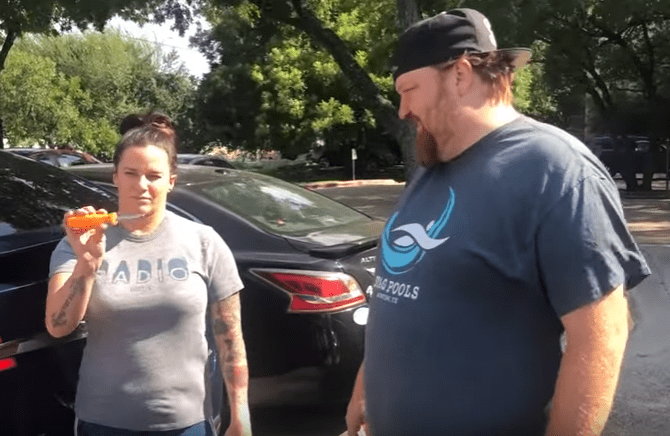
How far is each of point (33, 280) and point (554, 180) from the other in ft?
5.70

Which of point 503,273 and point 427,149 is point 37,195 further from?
point 503,273

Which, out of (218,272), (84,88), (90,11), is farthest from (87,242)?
(84,88)

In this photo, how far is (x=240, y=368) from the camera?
2.52 m

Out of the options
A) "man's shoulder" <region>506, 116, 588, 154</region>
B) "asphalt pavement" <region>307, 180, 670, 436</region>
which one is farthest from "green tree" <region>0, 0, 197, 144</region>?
"man's shoulder" <region>506, 116, 588, 154</region>

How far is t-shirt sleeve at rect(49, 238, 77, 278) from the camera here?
231 cm

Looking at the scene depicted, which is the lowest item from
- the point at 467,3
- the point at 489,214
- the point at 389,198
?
the point at 389,198

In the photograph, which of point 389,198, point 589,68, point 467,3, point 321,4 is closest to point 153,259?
point 467,3

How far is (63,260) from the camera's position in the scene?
7.64 ft

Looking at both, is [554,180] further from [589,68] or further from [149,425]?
[589,68]

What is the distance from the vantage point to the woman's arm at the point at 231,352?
2.48 m

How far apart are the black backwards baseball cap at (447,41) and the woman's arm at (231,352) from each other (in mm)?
991

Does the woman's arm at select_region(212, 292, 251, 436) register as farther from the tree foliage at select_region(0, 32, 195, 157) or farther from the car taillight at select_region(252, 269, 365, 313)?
the tree foliage at select_region(0, 32, 195, 157)

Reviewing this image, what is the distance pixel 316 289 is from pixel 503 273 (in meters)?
2.48

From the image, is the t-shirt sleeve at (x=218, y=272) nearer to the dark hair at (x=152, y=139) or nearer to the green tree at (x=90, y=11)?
the dark hair at (x=152, y=139)
